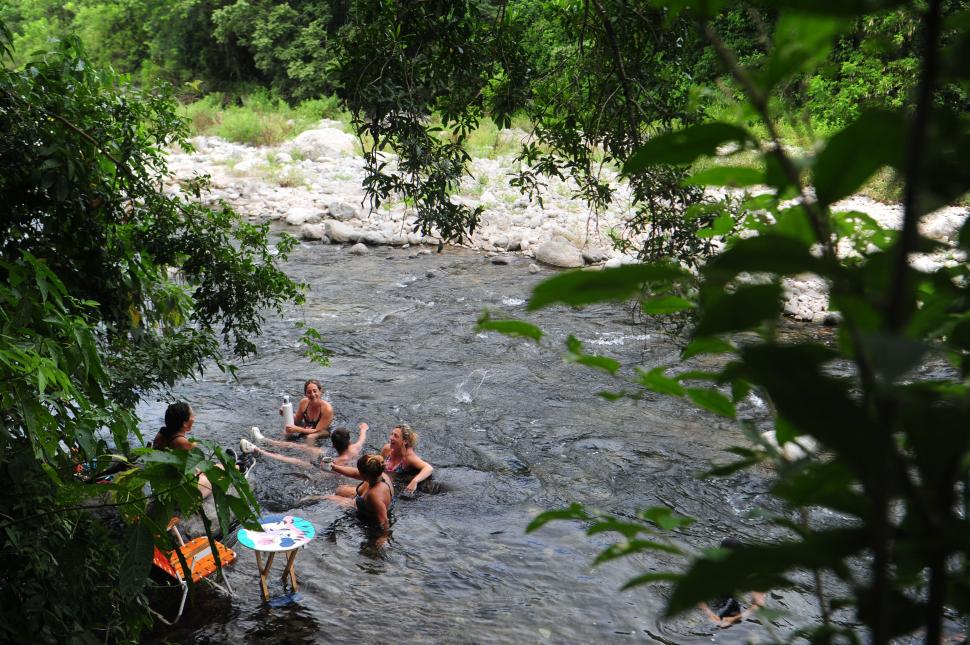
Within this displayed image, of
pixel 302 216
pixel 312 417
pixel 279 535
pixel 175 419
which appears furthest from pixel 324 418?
pixel 302 216

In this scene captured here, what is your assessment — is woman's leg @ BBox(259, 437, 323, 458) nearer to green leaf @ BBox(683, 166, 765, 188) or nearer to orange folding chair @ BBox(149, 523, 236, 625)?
orange folding chair @ BBox(149, 523, 236, 625)

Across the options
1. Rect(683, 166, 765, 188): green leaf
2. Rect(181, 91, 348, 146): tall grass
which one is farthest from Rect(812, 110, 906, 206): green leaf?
Rect(181, 91, 348, 146): tall grass

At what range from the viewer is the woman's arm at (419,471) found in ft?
24.9

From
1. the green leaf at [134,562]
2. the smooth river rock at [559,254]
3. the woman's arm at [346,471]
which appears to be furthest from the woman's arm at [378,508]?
the smooth river rock at [559,254]

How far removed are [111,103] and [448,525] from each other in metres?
4.29

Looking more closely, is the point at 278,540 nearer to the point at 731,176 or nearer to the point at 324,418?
the point at 324,418

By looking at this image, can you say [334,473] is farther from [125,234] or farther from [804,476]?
[804,476]

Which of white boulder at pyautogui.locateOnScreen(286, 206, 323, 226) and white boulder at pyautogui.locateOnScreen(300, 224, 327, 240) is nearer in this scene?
white boulder at pyautogui.locateOnScreen(300, 224, 327, 240)

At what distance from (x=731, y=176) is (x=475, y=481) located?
7.27 meters

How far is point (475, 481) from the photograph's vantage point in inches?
309

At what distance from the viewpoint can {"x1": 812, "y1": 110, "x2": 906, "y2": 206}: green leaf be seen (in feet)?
1.92

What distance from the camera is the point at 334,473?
8.00m

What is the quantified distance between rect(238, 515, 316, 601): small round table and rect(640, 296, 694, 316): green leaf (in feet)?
16.6

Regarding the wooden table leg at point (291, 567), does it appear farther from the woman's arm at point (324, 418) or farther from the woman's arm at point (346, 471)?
the woman's arm at point (324, 418)
